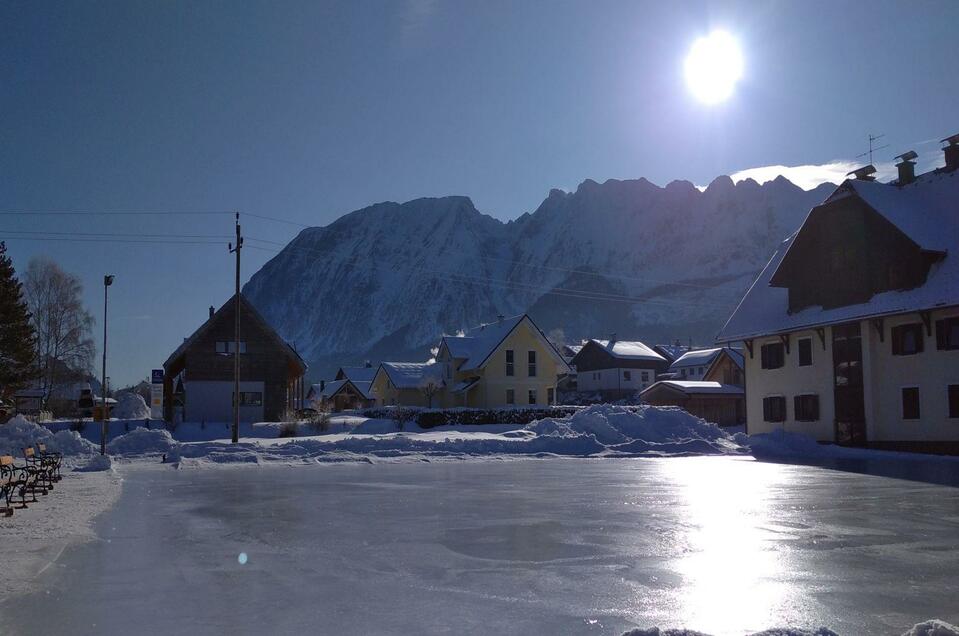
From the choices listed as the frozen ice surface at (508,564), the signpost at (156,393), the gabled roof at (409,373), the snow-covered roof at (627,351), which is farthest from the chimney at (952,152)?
the snow-covered roof at (627,351)

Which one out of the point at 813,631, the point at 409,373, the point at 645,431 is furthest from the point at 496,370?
the point at 813,631

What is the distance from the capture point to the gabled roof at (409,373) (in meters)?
75.1

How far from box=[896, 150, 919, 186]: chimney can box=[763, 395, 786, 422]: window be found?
42.3ft

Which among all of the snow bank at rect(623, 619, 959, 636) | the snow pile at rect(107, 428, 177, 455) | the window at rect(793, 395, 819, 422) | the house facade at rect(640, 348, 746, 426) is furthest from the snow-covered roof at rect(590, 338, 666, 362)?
the snow bank at rect(623, 619, 959, 636)

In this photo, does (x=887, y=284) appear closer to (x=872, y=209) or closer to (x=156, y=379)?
(x=872, y=209)

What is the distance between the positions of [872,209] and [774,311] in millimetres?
7930

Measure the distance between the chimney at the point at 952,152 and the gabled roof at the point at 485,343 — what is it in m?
36.2

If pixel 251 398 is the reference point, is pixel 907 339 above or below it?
above

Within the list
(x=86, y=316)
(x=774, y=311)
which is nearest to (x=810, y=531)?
(x=774, y=311)

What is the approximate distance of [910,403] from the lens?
33.8 metres

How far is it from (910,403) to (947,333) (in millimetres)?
3508

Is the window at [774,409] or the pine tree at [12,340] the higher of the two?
the pine tree at [12,340]

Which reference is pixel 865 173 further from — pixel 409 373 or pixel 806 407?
pixel 409 373

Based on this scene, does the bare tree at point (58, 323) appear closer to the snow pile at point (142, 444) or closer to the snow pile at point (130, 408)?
the snow pile at point (130, 408)
